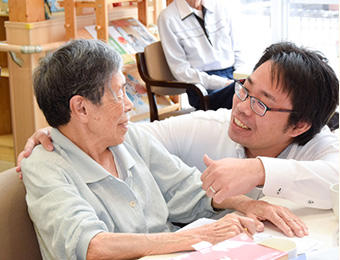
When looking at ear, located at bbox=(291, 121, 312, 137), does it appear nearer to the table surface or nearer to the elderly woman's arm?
the table surface

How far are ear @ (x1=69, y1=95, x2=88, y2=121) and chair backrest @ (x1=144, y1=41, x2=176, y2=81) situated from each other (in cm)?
244

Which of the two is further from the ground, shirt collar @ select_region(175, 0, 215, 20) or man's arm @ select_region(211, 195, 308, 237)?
shirt collar @ select_region(175, 0, 215, 20)

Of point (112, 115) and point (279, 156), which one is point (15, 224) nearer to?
point (112, 115)

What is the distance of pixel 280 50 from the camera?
204cm

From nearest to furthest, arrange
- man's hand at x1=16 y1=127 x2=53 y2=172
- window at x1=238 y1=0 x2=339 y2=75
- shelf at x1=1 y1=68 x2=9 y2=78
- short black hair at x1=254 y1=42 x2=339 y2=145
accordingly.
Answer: man's hand at x1=16 y1=127 x2=53 y2=172, short black hair at x1=254 y1=42 x2=339 y2=145, shelf at x1=1 y1=68 x2=9 y2=78, window at x1=238 y1=0 x2=339 y2=75

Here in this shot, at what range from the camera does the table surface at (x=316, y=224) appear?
1.48m

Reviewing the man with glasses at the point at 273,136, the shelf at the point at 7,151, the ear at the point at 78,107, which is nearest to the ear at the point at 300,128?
the man with glasses at the point at 273,136

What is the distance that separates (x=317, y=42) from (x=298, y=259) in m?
4.62

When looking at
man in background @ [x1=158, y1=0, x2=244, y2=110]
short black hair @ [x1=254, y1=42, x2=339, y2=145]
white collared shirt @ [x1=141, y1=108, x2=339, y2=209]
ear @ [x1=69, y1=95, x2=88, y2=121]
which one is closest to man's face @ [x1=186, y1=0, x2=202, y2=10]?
man in background @ [x1=158, y1=0, x2=244, y2=110]

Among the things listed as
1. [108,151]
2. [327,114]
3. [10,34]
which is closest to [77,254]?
[108,151]

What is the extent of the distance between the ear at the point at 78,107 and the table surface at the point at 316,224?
515 mm

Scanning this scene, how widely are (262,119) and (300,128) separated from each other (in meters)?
0.13

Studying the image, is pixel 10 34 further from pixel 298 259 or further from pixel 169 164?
pixel 298 259

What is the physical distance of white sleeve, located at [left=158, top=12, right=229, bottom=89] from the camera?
4.23m
